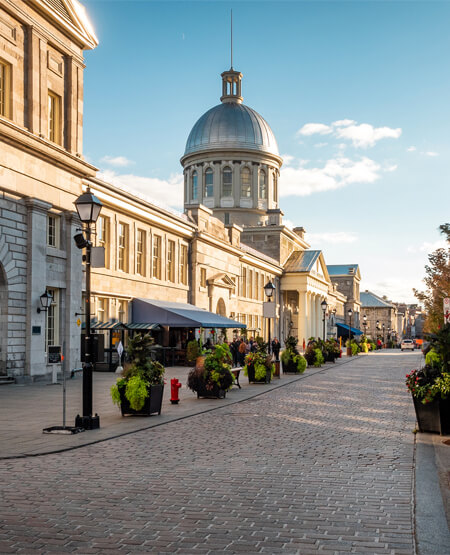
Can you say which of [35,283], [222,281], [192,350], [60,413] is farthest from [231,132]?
[60,413]

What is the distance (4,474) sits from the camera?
8.68 metres

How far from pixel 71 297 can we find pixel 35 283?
271 cm

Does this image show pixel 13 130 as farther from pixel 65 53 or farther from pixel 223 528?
pixel 223 528

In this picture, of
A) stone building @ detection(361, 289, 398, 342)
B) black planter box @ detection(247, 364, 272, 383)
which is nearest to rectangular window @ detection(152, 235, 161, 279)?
black planter box @ detection(247, 364, 272, 383)

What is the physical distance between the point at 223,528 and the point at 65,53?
2403 cm

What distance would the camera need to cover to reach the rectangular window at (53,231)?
26.2m

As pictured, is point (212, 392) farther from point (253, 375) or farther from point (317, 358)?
point (317, 358)

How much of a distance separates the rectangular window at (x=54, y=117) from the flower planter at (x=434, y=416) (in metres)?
18.7

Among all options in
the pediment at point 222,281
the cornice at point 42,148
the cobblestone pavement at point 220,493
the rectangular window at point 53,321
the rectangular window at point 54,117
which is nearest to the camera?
the cobblestone pavement at point 220,493

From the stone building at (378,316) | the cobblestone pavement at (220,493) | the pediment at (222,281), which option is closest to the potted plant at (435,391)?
the cobblestone pavement at (220,493)

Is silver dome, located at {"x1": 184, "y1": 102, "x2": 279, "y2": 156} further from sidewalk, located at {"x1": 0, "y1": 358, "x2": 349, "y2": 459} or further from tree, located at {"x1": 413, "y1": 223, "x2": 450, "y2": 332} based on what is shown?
sidewalk, located at {"x1": 0, "y1": 358, "x2": 349, "y2": 459}

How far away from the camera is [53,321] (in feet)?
85.7

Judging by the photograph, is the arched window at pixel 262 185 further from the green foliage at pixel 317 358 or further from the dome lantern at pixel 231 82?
the green foliage at pixel 317 358

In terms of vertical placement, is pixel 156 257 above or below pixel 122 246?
below
